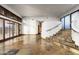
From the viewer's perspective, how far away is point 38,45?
10.4 ft

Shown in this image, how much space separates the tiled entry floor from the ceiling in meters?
0.62

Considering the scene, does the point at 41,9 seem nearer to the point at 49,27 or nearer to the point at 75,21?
the point at 49,27

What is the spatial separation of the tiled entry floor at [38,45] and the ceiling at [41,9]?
618 millimetres

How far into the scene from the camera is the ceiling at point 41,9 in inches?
114

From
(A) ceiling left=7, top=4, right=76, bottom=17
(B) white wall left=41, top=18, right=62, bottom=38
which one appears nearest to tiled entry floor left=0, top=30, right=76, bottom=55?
(B) white wall left=41, top=18, right=62, bottom=38

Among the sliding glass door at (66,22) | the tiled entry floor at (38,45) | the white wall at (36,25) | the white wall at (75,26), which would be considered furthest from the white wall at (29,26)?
the white wall at (75,26)

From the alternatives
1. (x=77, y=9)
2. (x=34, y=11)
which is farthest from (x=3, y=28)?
(x=77, y=9)

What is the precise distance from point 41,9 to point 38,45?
101cm

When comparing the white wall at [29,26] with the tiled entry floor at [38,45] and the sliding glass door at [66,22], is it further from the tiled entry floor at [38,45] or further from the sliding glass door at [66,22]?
the sliding glass door at [66,22]

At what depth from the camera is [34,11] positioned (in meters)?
3.08

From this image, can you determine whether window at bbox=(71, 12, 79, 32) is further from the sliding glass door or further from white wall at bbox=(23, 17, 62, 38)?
white wall at bbox=(23, 17, 62, 38)
